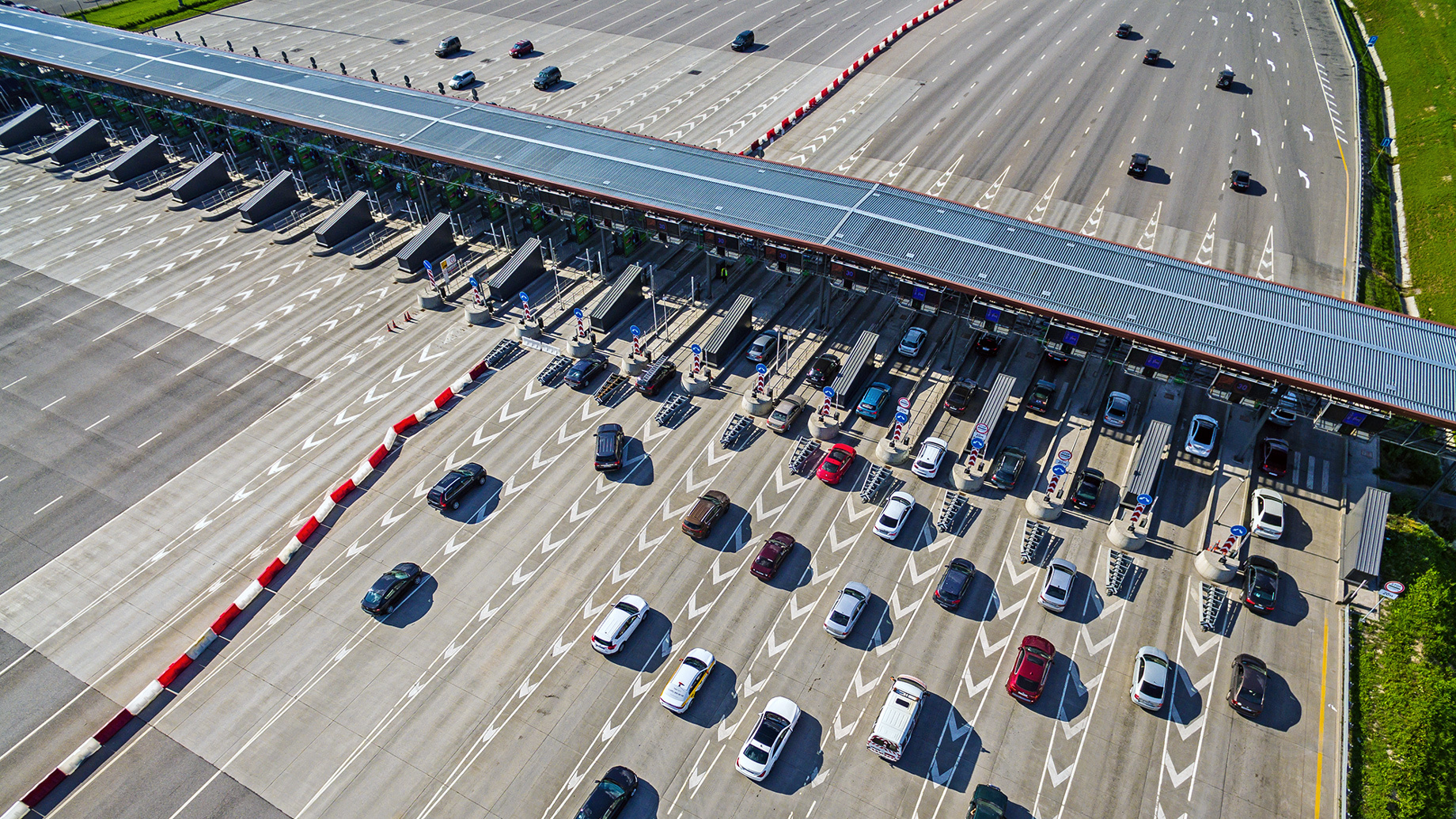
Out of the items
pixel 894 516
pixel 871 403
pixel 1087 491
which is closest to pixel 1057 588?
pixel 1087 491

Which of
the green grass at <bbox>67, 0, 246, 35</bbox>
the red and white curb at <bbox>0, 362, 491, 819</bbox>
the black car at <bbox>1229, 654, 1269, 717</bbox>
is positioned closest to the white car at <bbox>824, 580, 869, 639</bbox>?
the black car at <bbox>1229, 654, 1269, 717</bbox>

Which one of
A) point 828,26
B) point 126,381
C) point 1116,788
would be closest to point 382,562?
point 126,381

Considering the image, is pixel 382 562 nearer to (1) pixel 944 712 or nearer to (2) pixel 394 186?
(1) pixel 944 712

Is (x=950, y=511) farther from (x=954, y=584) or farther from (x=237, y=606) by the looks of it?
(x=237, y=606)

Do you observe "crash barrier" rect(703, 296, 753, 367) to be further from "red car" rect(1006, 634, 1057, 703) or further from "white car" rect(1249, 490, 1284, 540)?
"white car" rect(1249, 490, 1284, 540)

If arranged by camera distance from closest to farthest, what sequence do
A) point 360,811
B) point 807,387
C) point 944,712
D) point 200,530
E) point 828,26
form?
point 360,811 → point 944,712 → point 200,530 → point 807,387 → point 828,26
